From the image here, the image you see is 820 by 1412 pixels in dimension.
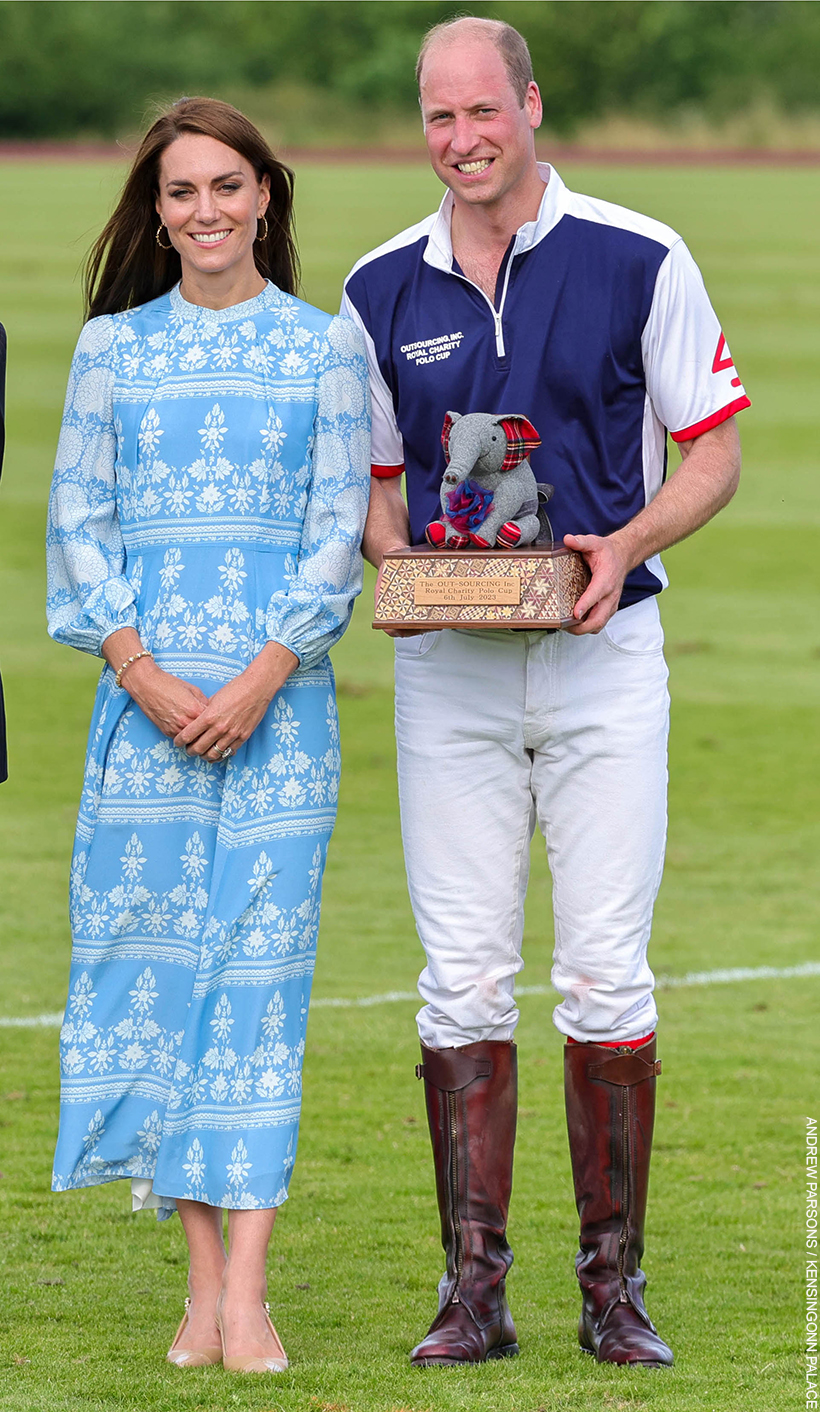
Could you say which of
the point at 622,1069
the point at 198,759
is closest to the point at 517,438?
the point at 198,759

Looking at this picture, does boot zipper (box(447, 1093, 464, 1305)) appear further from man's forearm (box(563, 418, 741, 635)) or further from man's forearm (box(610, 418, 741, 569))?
man's forearm (box(610, 418, 741, 569))

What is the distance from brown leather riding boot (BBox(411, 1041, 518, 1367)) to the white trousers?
0.17 feet

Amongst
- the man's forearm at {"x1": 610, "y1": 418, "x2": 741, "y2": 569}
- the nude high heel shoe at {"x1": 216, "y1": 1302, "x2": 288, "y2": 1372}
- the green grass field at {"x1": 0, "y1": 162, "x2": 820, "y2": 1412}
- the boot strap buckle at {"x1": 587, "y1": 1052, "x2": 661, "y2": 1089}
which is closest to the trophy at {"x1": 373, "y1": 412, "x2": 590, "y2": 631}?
the man's forearm at {"x1": 610, "y1": 418, "x2": 741, "y2": 569}

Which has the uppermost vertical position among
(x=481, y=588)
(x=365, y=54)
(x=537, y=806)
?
(x=365, y=54)

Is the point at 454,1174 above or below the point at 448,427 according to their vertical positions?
below

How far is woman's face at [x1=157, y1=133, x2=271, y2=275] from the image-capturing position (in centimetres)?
351

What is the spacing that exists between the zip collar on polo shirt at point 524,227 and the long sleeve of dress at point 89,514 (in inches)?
22.6

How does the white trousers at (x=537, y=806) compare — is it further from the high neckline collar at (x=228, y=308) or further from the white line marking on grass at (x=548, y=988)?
the white line marking on grass at (x=548, y=988)

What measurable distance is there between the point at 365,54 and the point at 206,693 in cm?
4895

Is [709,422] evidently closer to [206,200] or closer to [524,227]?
[524,227]

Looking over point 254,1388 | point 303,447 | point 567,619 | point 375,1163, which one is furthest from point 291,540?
point 375,1163

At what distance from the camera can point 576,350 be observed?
3.57 metres

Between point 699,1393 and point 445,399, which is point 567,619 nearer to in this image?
point 445,399

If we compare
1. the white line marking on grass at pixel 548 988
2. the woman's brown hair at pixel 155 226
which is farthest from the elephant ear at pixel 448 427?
the white line marking on grass at pixel 548 988
